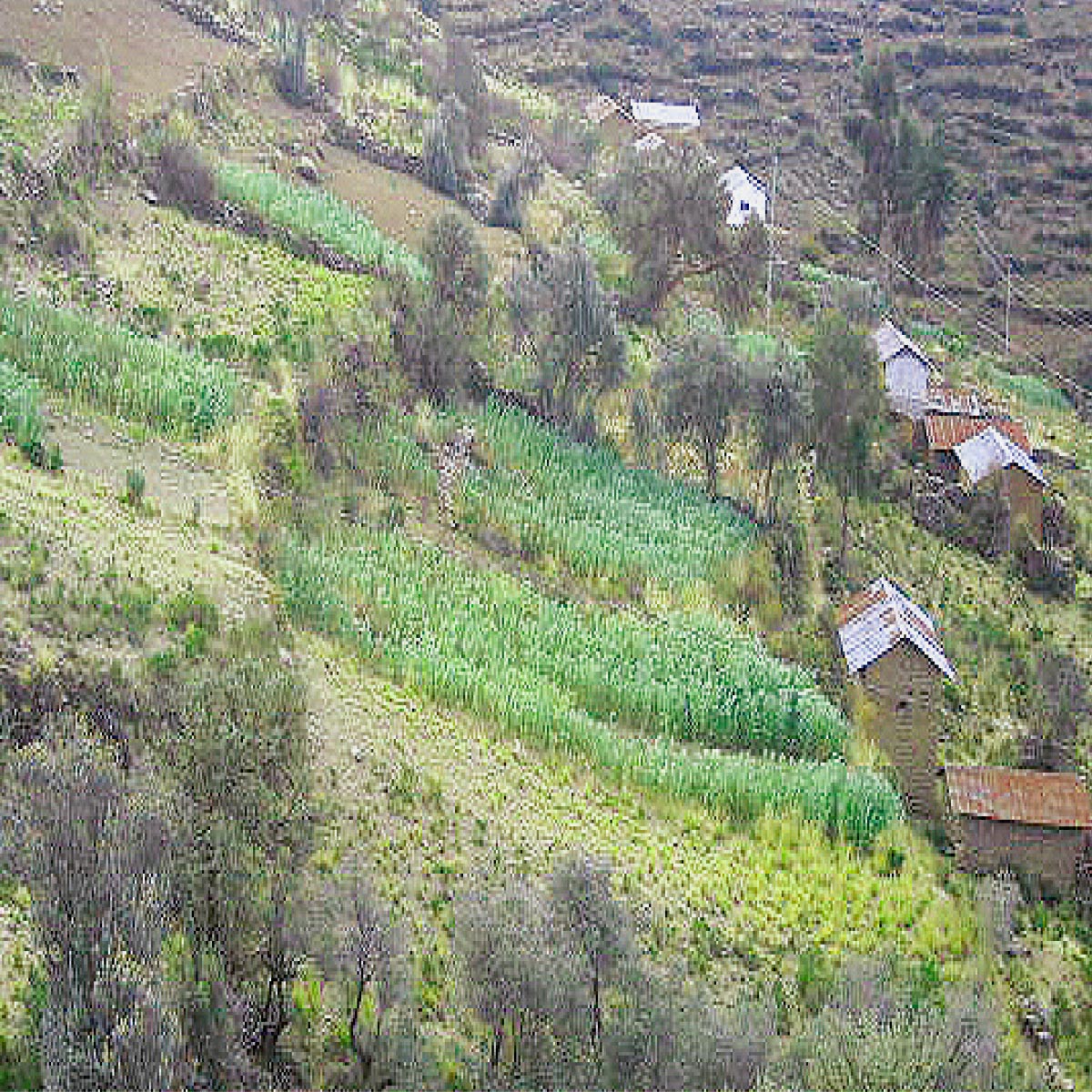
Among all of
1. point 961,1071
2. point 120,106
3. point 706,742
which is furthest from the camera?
point 120,106

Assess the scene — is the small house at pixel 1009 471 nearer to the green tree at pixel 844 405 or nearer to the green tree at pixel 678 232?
the green tree at pixel 844 405

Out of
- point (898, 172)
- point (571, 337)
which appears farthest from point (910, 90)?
point (571, 337)

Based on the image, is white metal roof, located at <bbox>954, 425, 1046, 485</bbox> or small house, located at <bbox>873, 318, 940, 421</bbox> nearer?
white metal roof, located at <bbox>954, 425, 1046, 485</bbox>

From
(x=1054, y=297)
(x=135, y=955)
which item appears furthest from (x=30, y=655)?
(x=1054, y=297)

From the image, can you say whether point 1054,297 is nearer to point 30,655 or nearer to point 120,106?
point 120,106

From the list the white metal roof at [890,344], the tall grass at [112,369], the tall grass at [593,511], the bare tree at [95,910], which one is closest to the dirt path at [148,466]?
the tall grass at [112,369]

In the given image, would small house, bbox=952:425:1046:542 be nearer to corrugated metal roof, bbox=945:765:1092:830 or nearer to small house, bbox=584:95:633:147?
corrugated metal roof, bbox=945:765:1092:830

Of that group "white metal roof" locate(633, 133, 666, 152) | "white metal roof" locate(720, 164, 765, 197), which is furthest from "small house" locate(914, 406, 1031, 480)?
"white metal roof" locate(633, 133, 666, 152)

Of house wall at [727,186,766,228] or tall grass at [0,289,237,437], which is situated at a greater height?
house wall at [727,186,766,228]
